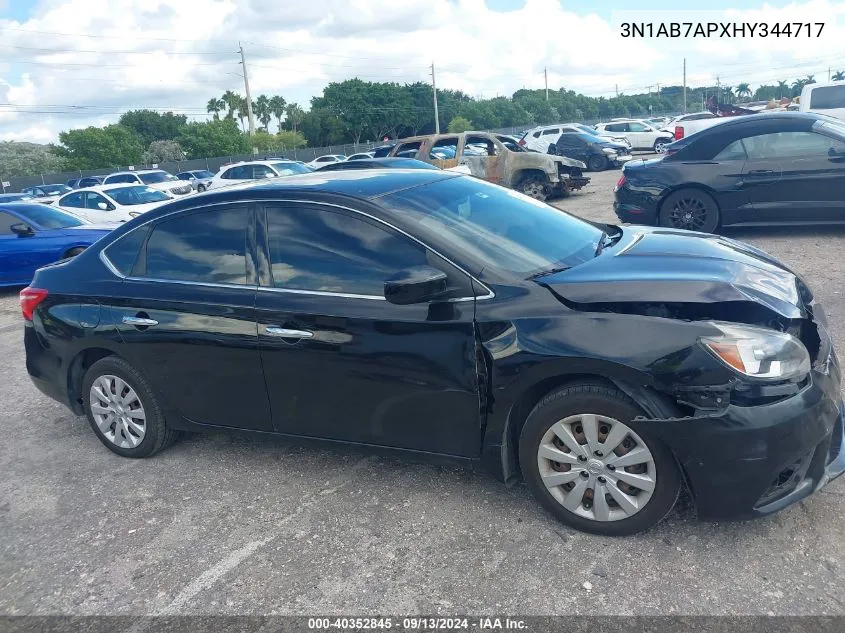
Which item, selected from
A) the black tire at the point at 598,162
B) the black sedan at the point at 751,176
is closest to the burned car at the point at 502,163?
the black sedan at the point at 751,176

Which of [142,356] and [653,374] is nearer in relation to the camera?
[653,374]

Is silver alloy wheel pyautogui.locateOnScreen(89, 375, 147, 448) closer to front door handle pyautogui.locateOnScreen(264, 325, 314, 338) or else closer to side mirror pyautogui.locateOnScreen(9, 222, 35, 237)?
front door handle pyautogui.locateOnScreen(264, 325, 314, 338)

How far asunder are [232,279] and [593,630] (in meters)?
2.47

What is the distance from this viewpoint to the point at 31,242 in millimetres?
10148

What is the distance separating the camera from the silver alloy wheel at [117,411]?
4.25 metres

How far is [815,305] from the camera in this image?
11.2ft

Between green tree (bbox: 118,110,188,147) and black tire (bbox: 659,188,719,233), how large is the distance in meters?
80.2

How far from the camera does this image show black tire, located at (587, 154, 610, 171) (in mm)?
23750

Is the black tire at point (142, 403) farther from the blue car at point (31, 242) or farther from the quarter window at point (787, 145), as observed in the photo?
the quarter window at point (787, 145)

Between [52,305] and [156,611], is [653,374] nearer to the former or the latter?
[156,611]

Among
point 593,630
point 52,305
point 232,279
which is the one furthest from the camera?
point 52,305

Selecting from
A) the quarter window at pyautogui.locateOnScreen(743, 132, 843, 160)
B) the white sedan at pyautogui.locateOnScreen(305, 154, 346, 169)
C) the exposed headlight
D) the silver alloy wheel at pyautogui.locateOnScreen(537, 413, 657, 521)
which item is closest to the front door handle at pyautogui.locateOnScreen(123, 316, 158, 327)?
the silver alloy wheel at pyautogui.locateOnScreen(537, 413, 657, 521)

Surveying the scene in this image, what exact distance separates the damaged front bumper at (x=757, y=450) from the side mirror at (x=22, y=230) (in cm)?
1006

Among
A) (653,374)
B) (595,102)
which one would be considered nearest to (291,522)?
(653,374)
